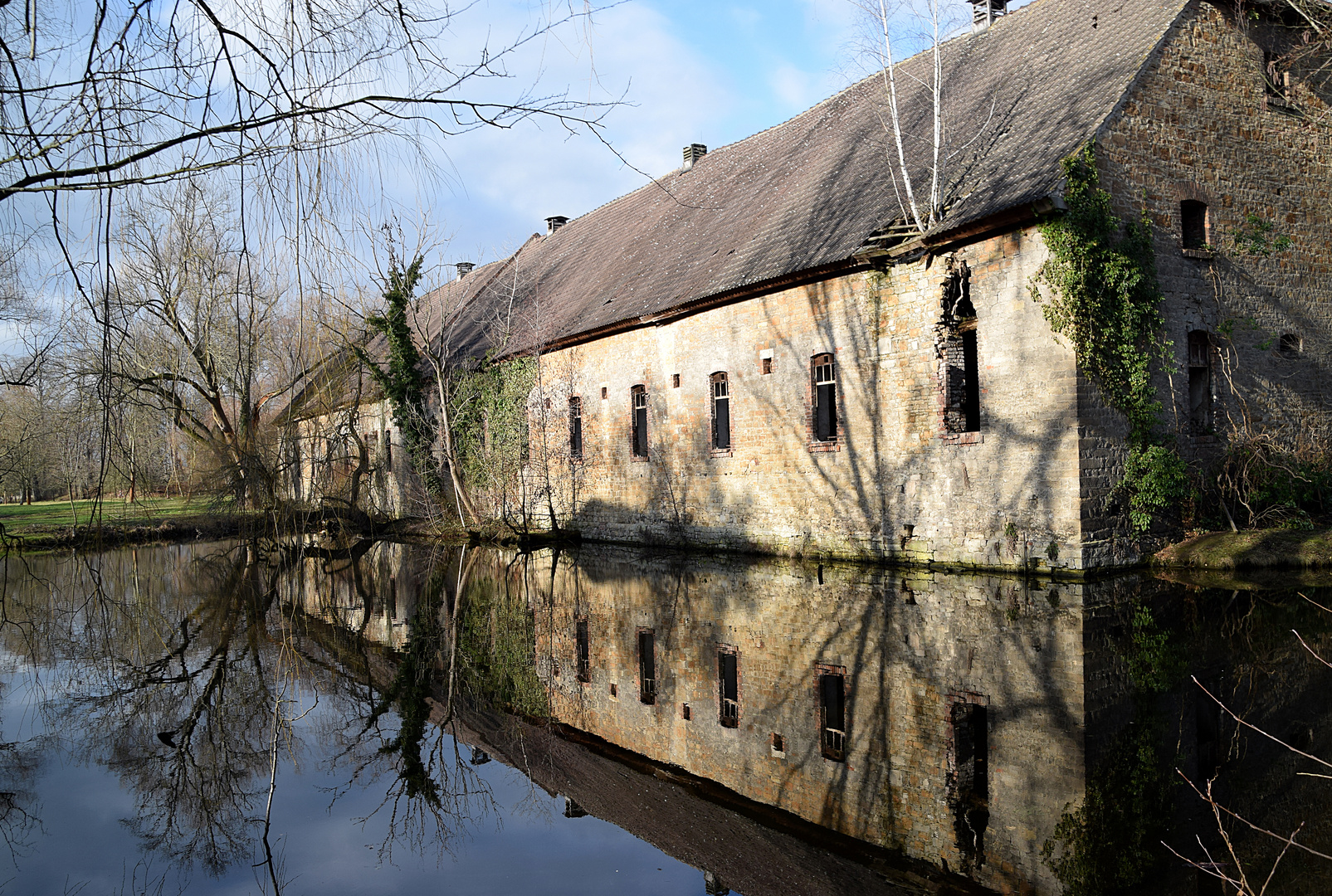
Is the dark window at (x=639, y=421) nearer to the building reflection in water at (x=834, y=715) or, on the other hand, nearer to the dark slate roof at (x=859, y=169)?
the dark slate roof at (x=859, y=169)

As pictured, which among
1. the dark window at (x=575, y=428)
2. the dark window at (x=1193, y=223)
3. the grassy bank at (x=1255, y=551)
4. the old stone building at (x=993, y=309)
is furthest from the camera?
the dark window at (x=575, y=428)

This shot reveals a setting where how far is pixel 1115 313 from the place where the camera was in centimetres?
1146

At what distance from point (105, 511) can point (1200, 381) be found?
13325 millimetres

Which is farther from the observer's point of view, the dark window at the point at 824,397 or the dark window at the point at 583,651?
the dark window at the point at 824,397

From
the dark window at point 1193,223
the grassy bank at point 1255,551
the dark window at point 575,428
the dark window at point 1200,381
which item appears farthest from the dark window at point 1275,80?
the dark window at point 575,428

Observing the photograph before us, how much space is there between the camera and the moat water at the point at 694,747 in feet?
12.4

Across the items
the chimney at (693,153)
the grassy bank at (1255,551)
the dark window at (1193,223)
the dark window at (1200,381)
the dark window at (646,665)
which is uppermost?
the chimney at (693,153)

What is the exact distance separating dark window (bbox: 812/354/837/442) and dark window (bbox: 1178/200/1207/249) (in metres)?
5.23

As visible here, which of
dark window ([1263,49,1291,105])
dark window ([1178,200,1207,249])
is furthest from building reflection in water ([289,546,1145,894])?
dark window ([1263,49,1291,105])

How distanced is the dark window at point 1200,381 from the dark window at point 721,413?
7.02 meters

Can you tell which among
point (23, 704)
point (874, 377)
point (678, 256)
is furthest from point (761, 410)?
point (23, 704)

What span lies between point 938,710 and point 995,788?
1.21m

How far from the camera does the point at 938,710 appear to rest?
5562mm

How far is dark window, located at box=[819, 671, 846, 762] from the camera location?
5.05 meters
